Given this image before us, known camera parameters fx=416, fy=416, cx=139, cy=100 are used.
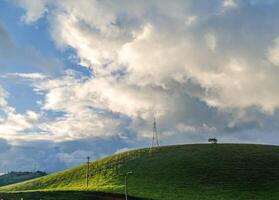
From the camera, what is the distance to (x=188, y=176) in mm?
A: 161750

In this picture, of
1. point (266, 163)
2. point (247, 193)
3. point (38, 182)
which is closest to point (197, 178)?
point (247, 193)

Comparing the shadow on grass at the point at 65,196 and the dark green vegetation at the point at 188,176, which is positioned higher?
the dark green vegetation at the point at 188,176

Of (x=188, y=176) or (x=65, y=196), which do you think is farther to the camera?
(x=188, y=176)

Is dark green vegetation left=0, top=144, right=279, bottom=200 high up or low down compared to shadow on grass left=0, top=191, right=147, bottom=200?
up

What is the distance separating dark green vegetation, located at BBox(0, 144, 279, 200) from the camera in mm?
139375

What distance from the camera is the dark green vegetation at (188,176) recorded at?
5487 inches

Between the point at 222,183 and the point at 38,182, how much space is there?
295ft

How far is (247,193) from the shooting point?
13750cm

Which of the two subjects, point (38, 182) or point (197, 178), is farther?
point (38, 182)

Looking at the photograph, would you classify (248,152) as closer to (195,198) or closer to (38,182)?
(195,198)

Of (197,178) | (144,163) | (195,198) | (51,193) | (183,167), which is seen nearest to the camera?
(195,198)

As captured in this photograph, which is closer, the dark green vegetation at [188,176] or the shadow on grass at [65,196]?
the shadow on grass at [65,196]

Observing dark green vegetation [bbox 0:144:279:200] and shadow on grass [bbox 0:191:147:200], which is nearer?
shadow on grass [bbox 0:191:147:200]

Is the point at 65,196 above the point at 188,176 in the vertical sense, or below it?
below
